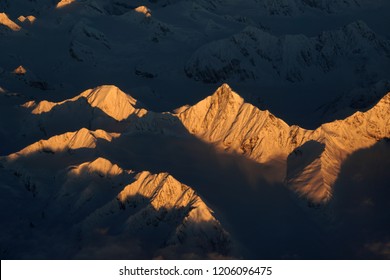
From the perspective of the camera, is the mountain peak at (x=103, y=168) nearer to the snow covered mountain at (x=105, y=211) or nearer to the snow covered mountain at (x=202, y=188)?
the snow covered mountain at (x=105, y=211)

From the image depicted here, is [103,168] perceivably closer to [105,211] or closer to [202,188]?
[105,211]

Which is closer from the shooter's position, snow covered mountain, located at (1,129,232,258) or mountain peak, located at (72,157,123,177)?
snow covered mountain, located at (1,129,232,258)

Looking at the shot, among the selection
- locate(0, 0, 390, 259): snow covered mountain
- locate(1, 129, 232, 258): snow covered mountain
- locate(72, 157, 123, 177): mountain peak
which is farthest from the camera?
locate(72, 157, 123, 177): mountain peak

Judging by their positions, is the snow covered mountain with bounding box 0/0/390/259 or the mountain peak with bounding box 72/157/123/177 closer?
the snow covered mountain with bounding box 0/0/390/259

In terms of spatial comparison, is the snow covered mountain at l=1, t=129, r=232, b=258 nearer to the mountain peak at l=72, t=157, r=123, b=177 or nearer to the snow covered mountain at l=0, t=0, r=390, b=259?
the mountain peak at l=72, t=157, r=123, b=177

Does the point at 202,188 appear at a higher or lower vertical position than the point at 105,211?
lower

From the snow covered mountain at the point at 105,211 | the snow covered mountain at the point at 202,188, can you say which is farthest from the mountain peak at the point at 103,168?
the snow covered mountain at the point at 202,188

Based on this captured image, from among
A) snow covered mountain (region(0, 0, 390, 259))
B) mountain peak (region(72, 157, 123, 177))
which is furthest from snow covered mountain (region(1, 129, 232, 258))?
snow covered mountain (region(0, 0, 390, 259))

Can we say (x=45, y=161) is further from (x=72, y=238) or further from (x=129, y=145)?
(x=72, y=238)

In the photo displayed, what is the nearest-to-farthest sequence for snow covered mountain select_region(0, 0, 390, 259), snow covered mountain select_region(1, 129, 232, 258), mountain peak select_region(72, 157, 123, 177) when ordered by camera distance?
snow covered mountain select_region(1, 129, 232, 258) < snow covered mountain select_region(0, 0, 390, 259) < mountain peak select_region(72, 157, 123, 177)

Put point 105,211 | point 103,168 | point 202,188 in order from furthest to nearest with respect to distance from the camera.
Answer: point 103,168
point 202,188
point 105,211

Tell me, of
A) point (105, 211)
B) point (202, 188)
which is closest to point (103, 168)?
point (105, 211)
